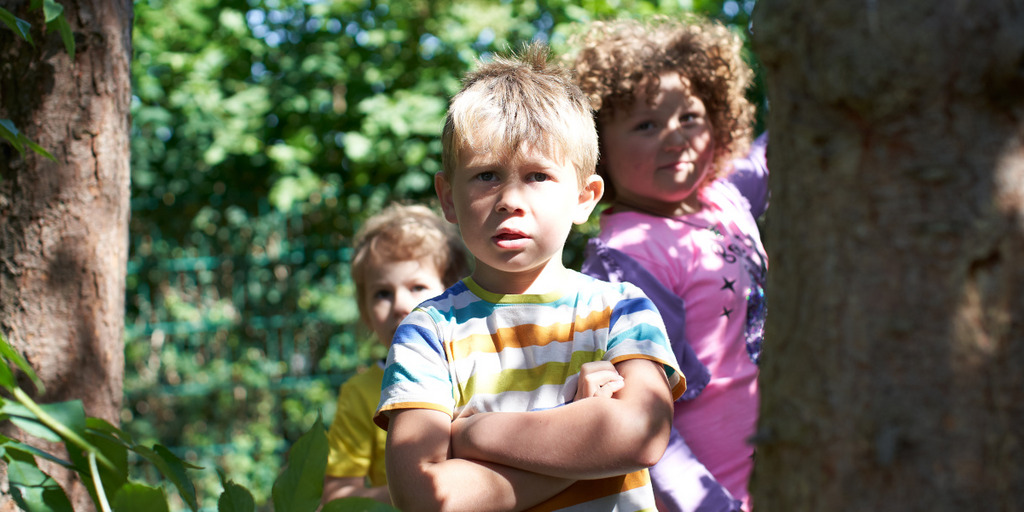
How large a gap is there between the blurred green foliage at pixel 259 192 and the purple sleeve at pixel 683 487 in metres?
3.25

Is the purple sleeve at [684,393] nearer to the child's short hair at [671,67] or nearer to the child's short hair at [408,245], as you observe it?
the child's short hair at [671,67]

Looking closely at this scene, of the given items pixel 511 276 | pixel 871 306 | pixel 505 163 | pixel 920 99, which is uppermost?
pixel 920 99

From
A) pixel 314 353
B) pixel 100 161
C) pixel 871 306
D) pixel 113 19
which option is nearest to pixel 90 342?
pixel 100 161

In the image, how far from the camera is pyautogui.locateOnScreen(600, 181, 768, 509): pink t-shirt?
2240 millimetres

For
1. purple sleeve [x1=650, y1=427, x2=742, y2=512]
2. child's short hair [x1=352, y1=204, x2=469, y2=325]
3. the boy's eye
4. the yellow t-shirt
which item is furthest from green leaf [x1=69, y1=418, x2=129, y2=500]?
the boy's eye

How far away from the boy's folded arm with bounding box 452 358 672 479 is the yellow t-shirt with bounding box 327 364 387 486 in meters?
1.23

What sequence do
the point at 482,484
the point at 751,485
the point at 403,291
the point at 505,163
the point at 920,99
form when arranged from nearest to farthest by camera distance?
the point at 920,99, the point at 751,485, the point at 482,484, the point at 505,163, the point at 403,291

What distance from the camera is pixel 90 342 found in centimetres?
237

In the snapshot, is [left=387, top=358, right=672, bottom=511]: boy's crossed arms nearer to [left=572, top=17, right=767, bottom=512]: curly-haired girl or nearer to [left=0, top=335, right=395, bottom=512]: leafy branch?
[left=0, top=335, right=395, bottom=512]: leafy branch

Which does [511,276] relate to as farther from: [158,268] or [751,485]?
[158,268]

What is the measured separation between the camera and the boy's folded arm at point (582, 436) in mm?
1484

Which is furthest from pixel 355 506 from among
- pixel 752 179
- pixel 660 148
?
pixel 752 179

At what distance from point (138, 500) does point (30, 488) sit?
0.83 ft

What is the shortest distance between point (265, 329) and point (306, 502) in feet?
14.8
